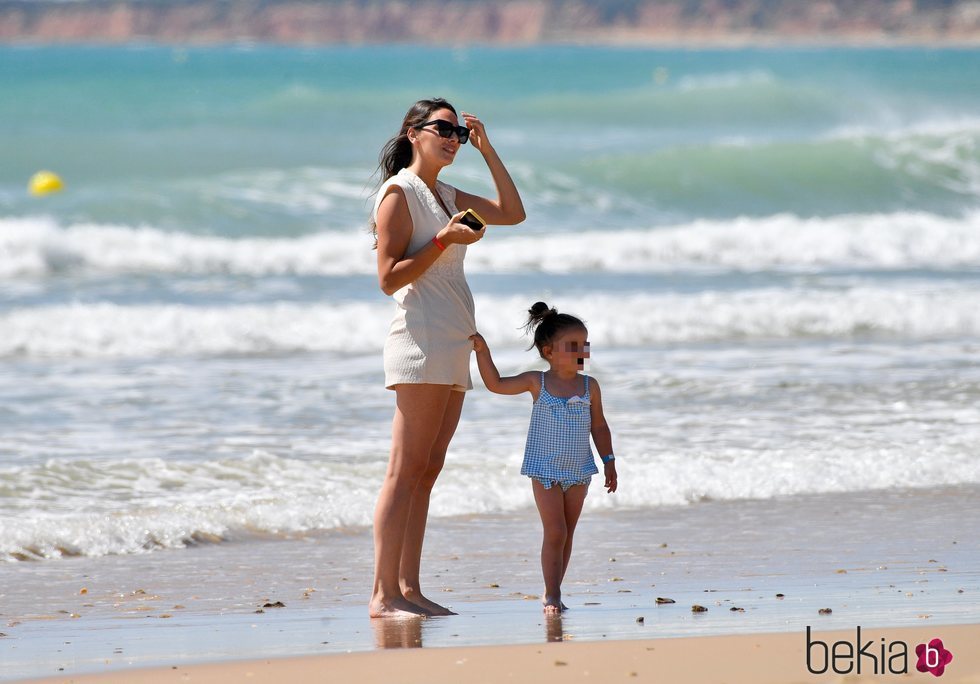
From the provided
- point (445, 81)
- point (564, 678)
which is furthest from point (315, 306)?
point (445, 81)

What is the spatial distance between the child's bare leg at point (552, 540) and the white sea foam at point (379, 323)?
6874 mm

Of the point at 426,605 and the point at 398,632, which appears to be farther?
the point at 426,605

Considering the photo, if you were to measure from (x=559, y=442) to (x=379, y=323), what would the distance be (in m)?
7.57

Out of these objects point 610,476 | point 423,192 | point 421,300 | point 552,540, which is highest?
point 423,192

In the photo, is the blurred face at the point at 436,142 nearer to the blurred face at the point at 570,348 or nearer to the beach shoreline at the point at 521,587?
the blurred face at the point at 570,348

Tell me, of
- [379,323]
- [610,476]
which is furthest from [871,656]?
[379,323]

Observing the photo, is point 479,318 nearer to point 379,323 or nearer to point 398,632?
point 379,323

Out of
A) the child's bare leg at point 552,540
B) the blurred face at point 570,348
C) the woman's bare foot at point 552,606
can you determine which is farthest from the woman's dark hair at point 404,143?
the woman's bare foot at point 552,606

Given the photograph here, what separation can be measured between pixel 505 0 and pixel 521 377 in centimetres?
13104

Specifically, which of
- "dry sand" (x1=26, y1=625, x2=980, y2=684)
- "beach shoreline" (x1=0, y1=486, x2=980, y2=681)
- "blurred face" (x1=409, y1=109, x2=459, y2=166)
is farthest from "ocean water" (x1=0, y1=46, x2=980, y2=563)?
"blurred face" (x1=409, y1=109, x2=459, y2=166)

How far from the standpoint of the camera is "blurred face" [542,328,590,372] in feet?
15.3

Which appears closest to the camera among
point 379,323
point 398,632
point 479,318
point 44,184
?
point 398,632

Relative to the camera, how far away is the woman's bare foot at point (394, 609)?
180 inches

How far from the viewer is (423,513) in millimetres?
4703
